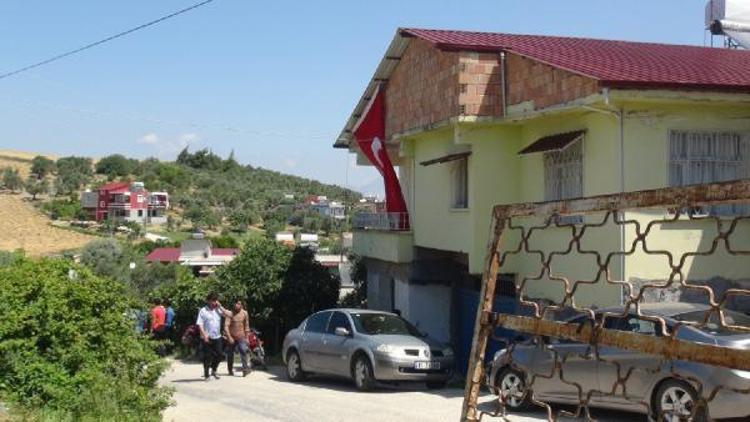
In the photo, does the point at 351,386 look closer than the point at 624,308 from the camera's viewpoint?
No

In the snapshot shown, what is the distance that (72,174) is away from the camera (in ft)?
338

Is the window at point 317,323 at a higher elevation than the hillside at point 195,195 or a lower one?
lower

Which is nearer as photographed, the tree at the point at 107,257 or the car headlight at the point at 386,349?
the car headlight at the point at 386,349

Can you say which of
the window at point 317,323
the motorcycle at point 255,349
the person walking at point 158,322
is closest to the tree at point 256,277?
the person walking at point 158,322

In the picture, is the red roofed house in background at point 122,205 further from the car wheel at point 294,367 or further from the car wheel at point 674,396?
the car wheel at point 674,396

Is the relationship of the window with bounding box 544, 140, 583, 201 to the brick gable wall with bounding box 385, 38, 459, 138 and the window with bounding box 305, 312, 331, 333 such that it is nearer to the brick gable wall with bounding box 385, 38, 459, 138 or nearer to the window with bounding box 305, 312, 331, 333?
the brick gable wall with bounding box 385, 38, 459, 138

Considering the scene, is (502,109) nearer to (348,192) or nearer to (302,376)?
(302,376)

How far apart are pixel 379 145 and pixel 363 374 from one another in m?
7.95

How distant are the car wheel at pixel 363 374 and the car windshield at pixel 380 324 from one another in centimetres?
67

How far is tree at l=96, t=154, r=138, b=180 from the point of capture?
107 m

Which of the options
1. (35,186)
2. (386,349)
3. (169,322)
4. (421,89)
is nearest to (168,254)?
(169,322)

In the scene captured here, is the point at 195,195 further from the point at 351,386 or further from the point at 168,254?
the point at 351,386

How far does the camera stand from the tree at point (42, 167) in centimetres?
10438

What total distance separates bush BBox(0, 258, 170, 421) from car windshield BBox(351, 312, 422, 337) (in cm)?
684
